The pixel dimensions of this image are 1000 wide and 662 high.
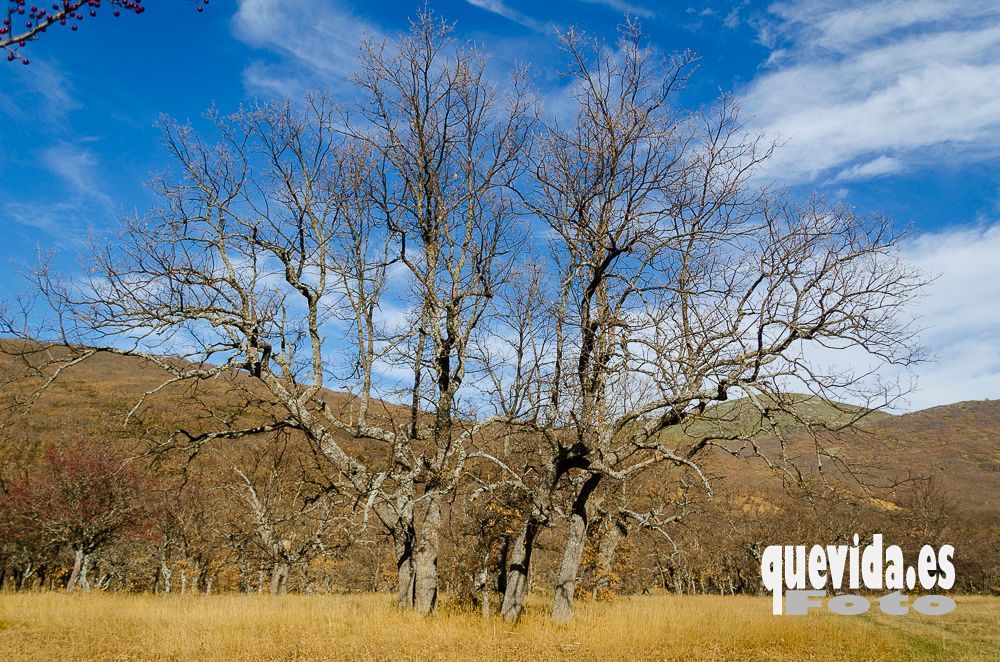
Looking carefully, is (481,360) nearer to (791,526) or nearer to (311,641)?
(311,641)

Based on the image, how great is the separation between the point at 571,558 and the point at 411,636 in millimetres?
3279

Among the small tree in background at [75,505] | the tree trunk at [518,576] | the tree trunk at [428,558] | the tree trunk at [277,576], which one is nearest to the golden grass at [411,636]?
the tree trunk at [428,558]

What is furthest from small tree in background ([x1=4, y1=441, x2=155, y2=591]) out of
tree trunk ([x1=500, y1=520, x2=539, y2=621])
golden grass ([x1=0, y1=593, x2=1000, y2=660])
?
tree trunk ([x1=500, y1=520, x2=539, y2=621])

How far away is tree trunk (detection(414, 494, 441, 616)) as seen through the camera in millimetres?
10008

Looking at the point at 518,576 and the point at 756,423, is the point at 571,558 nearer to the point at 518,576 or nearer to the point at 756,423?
the point at 518,576

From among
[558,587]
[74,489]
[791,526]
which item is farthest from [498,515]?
[791,526]

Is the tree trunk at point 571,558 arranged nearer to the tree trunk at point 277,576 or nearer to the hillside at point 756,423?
the hillside at point 756,423

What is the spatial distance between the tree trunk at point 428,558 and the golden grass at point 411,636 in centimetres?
51

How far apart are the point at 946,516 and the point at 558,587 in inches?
1290

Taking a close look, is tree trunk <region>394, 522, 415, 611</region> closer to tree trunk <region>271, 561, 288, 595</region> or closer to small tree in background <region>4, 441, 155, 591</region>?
tree trunk <region>271, 561, 288, 595</region>

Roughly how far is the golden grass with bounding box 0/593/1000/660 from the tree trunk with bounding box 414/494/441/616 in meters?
0.51

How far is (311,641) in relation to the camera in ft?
27.0

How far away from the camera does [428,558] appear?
A: 10.1 meters

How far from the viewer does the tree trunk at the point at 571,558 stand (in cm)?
1036
